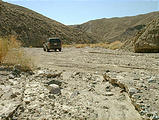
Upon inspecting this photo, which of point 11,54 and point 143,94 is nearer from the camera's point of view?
point 143,94

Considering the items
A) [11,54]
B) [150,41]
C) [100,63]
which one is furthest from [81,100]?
[150,41]

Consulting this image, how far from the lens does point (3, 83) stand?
503 centimetres

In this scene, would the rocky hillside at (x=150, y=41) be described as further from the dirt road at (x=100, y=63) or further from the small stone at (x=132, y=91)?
the small stone at (x=132, y=91)

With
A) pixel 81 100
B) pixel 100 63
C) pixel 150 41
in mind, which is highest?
pixel 150 41

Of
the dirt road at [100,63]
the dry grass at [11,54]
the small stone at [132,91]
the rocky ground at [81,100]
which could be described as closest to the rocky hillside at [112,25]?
the dirt road at [100,63]

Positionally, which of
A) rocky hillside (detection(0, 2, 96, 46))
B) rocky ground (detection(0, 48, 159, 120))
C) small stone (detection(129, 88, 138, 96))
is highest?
rocky hillside (detection(0, 2, 96, 46))

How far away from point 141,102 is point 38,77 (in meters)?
3.38

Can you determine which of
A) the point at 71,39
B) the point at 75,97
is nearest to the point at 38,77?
the point at 75,97

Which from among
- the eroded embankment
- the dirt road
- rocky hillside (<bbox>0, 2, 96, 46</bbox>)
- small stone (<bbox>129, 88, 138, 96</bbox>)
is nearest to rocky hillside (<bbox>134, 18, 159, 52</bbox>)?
the dirt road

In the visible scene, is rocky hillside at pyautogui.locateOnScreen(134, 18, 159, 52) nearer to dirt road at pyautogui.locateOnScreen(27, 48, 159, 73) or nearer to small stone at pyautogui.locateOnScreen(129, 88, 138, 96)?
dirt road at pyautogui.locateOnScreen(27, 48, 159, 73)

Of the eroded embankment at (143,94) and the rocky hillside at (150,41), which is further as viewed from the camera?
the rocky hillside at (150,41)

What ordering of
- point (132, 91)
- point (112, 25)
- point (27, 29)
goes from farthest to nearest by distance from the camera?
point (112, 25), point (27, 29), point (132, 91)

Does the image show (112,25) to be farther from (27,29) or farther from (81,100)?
(81,100)

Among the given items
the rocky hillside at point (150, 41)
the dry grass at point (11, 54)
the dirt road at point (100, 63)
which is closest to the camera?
the dry grass at point (11, 54)
